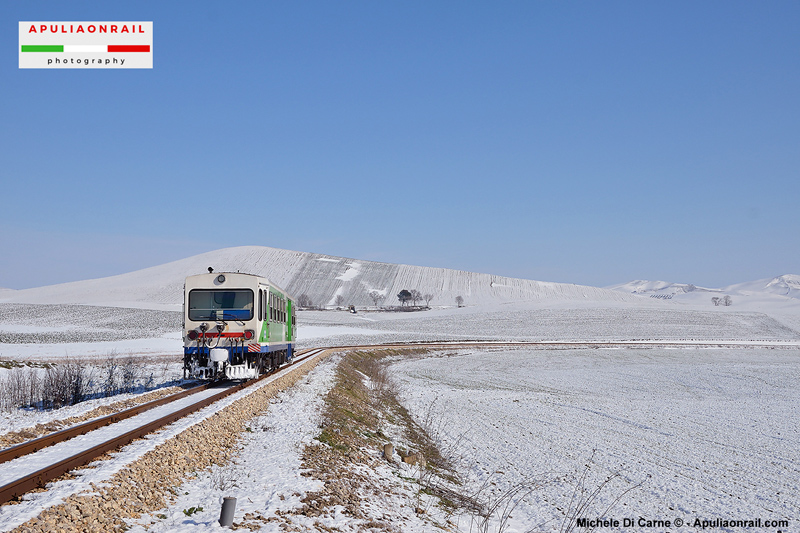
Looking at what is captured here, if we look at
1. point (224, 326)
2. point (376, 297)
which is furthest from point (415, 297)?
point (224, 326)

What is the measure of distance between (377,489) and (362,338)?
59.0 m

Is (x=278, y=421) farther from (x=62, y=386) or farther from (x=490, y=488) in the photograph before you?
(x=62, y=386)

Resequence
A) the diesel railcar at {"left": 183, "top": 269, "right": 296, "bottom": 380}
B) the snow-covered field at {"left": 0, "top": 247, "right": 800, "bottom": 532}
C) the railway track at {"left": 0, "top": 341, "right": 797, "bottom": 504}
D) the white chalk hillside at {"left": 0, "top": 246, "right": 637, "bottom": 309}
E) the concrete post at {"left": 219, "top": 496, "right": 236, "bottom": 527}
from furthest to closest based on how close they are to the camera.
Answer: the white chalk hillside at {"left": 0, "top": 246, "right": 637, "bottom": 309}, the diesel railcar at {"left": 183, "top": 269, "right": 296, "bottom": 380}, the snow-covered field at {"left": 0, "top": 247, "right": 800, "bottom": 532}, the railway track at {"left": 0, "top": 341, "right": 797, "bottom": 504}, the concrete post at {"left": 219, "top": 496, "right": 236, "bottom": 527}

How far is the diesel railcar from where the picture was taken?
770 inches

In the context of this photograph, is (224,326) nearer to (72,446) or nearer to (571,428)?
(72,446)

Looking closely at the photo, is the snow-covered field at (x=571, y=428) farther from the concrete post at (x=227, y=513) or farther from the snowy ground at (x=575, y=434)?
the concrete post at (x=227, y=513)

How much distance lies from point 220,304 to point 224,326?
82 centimetres

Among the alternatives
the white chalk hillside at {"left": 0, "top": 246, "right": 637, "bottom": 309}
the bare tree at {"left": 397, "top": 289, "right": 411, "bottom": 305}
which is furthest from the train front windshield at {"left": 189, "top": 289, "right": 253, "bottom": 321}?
the bare tree at {"left": 397, "top": 289, "right": 411, "bottom": 305}

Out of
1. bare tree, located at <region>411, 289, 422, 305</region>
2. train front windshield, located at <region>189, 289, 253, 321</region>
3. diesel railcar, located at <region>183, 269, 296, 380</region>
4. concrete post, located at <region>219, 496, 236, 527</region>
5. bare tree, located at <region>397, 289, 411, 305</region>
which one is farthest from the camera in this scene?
bare tree, located at <region>411, 289, 422, 305</region>

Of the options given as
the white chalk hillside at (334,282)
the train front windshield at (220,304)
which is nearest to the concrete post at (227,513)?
the train front windshield at (220,304)

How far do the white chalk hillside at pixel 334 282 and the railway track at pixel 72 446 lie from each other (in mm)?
138867

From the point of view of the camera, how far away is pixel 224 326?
1995 cm

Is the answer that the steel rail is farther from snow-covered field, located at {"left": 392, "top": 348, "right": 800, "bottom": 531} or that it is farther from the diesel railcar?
snow-covered field, located at {"left": 392, "top": 348, "right": 800, "bottom": 531}

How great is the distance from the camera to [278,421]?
1338cm
